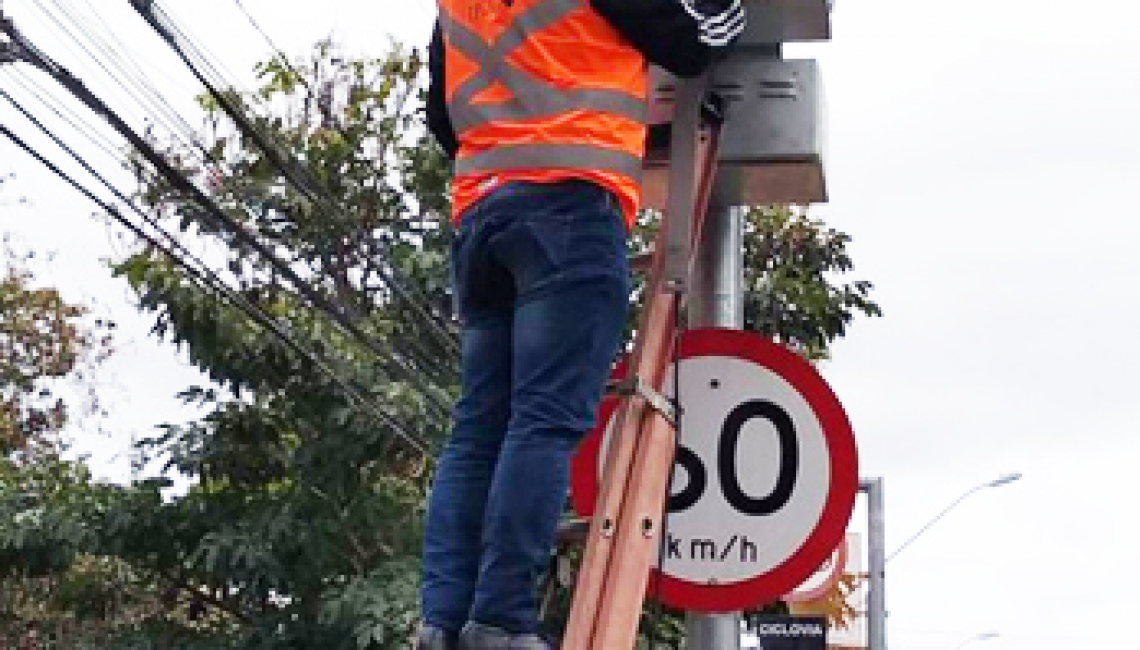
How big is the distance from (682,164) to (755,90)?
0.49 m

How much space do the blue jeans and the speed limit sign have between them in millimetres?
984

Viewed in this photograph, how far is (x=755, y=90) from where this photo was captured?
447 cm

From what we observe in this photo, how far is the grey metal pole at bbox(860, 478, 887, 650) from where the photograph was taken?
774 inches

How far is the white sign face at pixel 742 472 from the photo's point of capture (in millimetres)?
4574

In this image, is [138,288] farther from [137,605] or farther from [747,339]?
[747,339]

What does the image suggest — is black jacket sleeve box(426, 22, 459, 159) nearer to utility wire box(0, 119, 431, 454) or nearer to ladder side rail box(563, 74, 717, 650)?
ladder side rail box(563, 74, 717, 650)

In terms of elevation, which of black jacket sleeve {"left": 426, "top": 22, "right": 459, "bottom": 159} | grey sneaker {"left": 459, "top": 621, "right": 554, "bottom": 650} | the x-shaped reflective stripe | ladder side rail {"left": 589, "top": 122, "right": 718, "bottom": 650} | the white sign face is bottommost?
grey sneaker {"left": 459, "top": 621, "right": 554, "bottom": 650}

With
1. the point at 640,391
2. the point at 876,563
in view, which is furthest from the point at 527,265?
the point at 876,563

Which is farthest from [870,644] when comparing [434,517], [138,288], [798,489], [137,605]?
[434,517]

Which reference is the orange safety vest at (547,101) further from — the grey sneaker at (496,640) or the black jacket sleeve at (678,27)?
the grey sneaker at (496,640)

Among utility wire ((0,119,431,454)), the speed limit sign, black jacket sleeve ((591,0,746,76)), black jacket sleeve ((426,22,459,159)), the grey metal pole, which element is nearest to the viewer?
black jacket sleeve ((591,0,746,76))

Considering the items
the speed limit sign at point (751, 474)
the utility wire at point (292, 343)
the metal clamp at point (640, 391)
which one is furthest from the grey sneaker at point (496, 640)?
the utility wire at point (292, 343)

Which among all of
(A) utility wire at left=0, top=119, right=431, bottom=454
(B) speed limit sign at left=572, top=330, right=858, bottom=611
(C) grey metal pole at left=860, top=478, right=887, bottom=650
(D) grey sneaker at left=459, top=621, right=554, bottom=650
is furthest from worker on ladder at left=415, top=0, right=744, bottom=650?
(C) grey metal pole at left=860, top=478, right=887, bottom=650

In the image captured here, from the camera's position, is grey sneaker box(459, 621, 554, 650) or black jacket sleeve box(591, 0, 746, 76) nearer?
grey sneaker box(459, 621, 554, 650)
